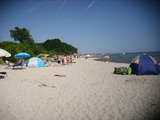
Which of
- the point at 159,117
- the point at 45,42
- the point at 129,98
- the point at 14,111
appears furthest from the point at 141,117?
the point at 45,42

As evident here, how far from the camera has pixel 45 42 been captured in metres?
88.9

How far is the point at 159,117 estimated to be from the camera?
10.6 ft

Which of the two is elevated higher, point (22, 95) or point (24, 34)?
point (24, 34)

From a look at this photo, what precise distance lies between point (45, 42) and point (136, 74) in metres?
87.7

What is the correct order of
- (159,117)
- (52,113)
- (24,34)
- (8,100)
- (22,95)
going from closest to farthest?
1. (159,117)
2. (52,113)
3. (8,100)
4. (22,95)
5. (24,34)

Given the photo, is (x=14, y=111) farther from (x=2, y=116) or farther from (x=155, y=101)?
(x=155, y=101)

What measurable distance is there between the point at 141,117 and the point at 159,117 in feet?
1.72

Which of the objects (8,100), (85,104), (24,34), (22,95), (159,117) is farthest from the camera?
(24,34)

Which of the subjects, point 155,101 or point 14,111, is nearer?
point 14,111

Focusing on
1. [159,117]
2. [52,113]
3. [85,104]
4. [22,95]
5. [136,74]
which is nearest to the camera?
[159,117]

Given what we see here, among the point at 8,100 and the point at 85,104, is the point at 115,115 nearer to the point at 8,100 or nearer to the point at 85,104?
the point at 85,104

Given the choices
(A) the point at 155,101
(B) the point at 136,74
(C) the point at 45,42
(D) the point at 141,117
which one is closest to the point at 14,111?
(D) the point at 141,117

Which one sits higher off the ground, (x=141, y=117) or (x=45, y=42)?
(x=45, y=42)

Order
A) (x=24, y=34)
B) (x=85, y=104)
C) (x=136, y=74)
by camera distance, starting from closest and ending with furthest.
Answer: (x=85, y=104)
(x=136, y=74)
(x=24, y=34)
